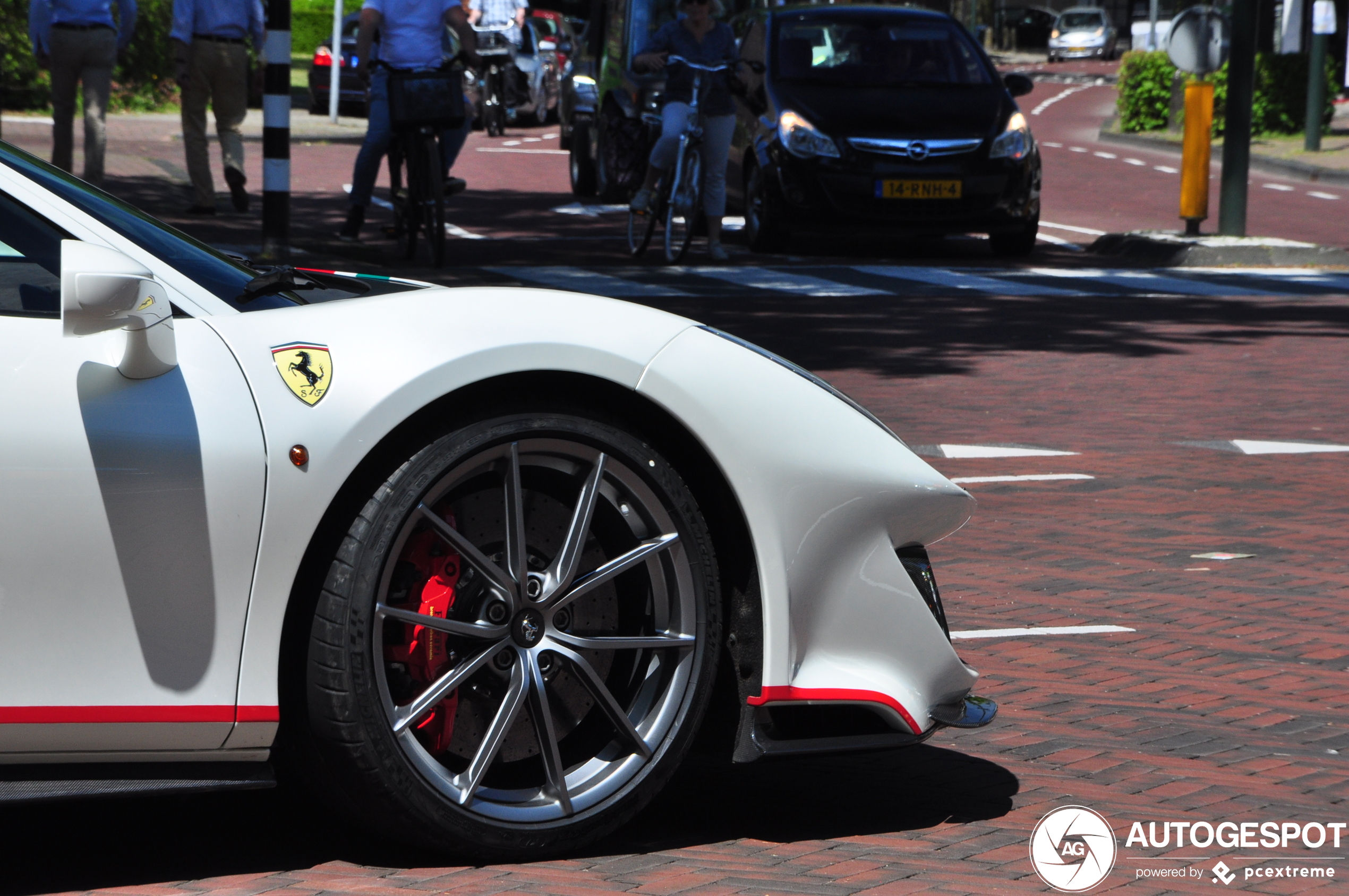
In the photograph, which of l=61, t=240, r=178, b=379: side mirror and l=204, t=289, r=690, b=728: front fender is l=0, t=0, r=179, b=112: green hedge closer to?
l=204, t=289, r=690, b=728: front fender

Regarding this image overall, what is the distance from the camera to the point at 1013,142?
14516 mm

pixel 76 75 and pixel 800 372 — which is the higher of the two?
pixel 76 75

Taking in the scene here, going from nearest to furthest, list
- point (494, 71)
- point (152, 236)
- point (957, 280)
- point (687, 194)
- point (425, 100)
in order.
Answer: point (152, 236) → point (425, 100) → point (687, 194) → point (957, 280) → point (494, 71)

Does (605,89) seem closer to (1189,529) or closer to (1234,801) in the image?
(1189,529)

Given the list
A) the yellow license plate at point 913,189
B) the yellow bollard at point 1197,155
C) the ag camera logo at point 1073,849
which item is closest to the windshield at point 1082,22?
the yellow bollard at point 1197,155

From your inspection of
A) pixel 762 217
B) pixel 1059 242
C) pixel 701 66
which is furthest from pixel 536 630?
pixel 1059 242

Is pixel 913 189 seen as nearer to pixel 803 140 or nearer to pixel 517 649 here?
pixel 803 140

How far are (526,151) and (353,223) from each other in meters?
13.2

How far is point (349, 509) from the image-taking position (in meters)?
3.05

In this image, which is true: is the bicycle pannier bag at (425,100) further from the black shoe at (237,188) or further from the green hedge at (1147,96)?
the green hedge at (1147,96)

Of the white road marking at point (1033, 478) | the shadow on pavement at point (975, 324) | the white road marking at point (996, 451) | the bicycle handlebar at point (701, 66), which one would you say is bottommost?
the white road marking at point (1033, 478)

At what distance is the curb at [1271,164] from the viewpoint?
2569 centimetres

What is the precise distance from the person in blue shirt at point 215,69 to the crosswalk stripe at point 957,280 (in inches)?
194

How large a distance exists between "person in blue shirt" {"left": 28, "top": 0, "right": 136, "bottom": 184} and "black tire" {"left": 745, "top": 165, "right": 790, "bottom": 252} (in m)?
5.03
